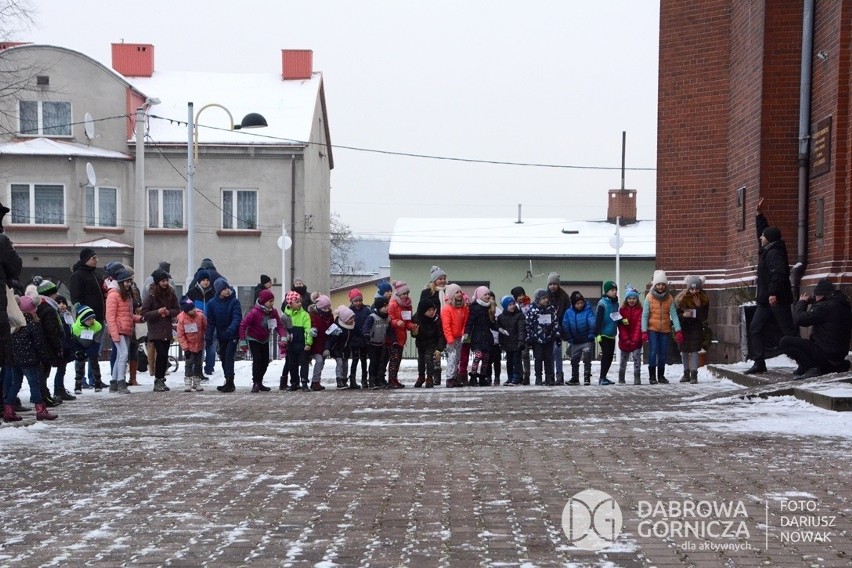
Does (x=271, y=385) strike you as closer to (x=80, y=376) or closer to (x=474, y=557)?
(x=80, y=376)

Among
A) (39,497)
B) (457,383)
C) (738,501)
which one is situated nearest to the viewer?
(738,501)

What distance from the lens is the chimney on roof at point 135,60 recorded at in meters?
47.3

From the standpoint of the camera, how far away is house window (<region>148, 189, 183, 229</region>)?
4350 cm

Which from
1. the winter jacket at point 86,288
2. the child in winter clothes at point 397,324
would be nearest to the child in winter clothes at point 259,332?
the child in winter clothes at point 397,324

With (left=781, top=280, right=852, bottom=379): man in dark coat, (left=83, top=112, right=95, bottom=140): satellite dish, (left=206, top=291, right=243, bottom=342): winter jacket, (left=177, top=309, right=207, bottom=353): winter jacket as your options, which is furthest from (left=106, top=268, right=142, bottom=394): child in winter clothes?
(left=83, top=112, right=95, bottom=140): satellite dish

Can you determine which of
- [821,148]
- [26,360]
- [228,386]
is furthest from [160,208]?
[26,360]

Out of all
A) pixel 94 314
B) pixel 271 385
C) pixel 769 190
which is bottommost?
pixel 271 385

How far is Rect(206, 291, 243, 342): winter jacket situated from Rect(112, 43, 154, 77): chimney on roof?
3128 cm

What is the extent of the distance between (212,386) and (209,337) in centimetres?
79

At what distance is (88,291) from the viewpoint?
17.3 m

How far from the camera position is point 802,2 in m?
19.2

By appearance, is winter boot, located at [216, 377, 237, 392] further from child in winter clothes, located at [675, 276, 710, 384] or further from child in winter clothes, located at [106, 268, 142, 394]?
child in winter clothes, located at [675, 276, 710, 384]

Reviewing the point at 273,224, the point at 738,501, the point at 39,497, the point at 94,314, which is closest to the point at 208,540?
the point at 39,497

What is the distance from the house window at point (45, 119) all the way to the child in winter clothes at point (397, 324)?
2739cm
